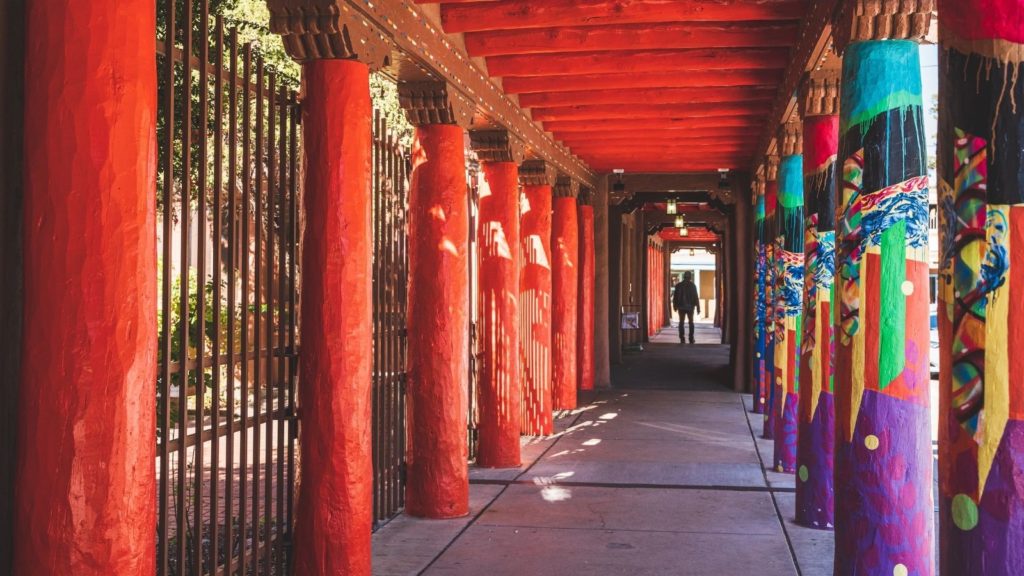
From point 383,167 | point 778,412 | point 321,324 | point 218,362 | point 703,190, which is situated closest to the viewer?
point 218,362

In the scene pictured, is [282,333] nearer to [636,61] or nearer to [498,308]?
[636,61]

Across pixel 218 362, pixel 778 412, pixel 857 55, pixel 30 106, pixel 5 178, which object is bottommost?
pixel 778 412

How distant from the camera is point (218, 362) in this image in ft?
14.9

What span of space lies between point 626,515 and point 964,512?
4.69 meters

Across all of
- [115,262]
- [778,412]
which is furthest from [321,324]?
[778,412]

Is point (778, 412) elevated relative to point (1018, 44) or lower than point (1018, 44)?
lower

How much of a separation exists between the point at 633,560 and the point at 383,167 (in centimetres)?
330

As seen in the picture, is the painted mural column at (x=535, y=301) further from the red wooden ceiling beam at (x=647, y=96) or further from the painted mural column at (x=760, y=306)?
the painted mural column at (x=760, y=306)

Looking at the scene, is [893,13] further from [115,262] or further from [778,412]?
[778,412]

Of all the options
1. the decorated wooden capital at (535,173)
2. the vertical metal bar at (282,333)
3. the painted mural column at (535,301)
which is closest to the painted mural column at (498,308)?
the decorated wooden capital at (535,173)

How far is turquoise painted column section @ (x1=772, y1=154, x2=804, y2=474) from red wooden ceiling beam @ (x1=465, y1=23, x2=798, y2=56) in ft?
5.73

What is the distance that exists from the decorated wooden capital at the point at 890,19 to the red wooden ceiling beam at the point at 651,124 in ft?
19.1

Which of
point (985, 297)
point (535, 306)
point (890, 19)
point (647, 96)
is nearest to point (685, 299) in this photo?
point (535, 306)

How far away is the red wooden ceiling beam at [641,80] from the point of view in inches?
333
